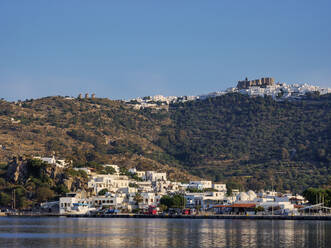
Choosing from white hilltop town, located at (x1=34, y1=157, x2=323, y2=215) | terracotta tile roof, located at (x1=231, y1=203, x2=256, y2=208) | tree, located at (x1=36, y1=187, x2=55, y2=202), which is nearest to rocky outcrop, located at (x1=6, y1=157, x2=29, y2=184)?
tree, located at (x1=36, y1=187, x2=55, y2=202)

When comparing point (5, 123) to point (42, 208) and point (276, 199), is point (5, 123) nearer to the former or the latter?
point (42, 208)

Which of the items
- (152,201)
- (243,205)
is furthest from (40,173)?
(243,205)

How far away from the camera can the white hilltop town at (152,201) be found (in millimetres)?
122312

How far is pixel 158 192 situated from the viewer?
6014 inches

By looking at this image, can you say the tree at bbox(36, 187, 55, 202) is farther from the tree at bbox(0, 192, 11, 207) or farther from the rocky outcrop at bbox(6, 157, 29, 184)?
the rocky outcrop at bbox(6, 157, 29, 184)

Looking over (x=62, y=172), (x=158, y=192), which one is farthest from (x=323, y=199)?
(x=62, y=172)

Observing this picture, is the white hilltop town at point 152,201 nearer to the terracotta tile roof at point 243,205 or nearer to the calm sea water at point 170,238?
the terracotta tile roof at point 243,205

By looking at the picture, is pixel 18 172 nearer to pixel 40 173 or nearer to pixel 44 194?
pixel 40 173

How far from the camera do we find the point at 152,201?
139m

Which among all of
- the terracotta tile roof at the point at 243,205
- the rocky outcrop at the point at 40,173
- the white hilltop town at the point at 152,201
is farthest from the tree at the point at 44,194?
the terracotta tile roof at the point at 243,205

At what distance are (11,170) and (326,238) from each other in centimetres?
8933

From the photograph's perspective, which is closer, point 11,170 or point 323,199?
point 323,199

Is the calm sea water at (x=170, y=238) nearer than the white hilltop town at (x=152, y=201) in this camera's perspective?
Yes

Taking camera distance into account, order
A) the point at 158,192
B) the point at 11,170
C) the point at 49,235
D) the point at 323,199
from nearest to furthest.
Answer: the point at 49,235 < the point at 323,199 < the point at 11,170 < the point at 158,192
